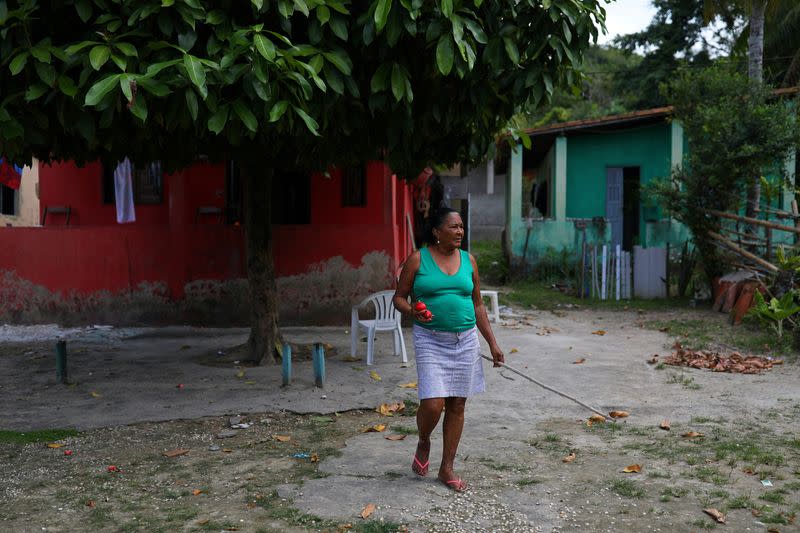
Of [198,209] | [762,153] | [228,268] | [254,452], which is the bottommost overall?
[254,452]

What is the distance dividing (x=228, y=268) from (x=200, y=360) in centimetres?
286

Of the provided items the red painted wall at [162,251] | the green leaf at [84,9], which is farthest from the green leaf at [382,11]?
the red painted wall at [162,251]

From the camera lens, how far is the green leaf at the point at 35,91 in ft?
14.4

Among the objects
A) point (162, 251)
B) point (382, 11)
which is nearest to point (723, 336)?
point (382, 11)

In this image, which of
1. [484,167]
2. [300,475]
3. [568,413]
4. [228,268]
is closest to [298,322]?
[228,268]

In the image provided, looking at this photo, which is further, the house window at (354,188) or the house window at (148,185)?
the house window at (148,185)

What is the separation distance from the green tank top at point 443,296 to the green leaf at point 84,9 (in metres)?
2.60

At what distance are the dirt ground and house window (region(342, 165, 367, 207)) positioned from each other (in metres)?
3.87

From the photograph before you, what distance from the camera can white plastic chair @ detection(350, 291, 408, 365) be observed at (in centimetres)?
Answer: 823

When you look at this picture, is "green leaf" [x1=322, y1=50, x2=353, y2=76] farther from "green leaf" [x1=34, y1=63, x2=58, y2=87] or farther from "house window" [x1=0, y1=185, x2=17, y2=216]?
"house window" [x1=0, y1=185, x2=17, y2=216]

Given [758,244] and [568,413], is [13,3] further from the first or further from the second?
[758,244]

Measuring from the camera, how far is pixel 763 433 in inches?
215

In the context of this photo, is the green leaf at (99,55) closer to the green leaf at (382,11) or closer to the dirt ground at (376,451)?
the green leaf at (382,11)

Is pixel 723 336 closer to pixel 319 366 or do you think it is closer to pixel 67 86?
pixel 319 366
